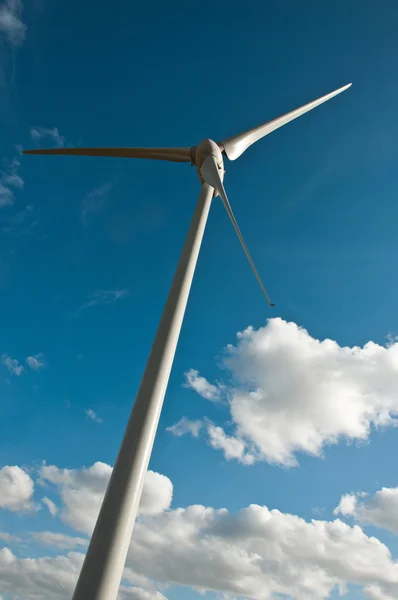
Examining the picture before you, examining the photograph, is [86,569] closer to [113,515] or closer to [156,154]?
[113,515]

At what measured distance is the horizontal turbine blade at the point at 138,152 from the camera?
26.6 metres

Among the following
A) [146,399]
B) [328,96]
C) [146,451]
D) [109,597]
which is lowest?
[109,597]

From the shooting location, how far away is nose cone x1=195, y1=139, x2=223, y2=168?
2503 centimetres

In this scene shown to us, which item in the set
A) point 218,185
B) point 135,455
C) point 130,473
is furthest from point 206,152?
point 130,473

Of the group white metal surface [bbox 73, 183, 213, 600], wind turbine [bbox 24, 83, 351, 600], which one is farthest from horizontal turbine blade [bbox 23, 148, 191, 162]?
white metal surface [bbox 73, 183, 213, 600]

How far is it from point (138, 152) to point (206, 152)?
4.81 m

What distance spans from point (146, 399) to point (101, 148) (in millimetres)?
21046

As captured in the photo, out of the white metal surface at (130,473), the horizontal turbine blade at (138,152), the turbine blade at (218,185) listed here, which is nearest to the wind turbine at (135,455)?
the white metal surface at (130,473)

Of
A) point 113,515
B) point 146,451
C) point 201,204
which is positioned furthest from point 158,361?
point 201,204

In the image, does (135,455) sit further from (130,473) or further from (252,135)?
(252,135)

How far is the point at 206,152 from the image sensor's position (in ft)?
82.4

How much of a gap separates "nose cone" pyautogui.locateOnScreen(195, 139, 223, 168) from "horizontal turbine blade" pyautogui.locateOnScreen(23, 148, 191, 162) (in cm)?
102

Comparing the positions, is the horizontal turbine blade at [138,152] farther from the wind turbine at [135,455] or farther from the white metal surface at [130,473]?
the white metal surface at [130,473]

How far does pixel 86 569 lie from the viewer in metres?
8.55
